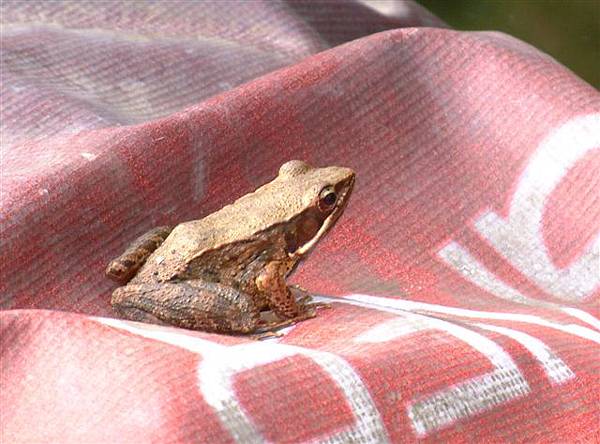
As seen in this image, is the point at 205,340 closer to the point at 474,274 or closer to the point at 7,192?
the point at 7,192

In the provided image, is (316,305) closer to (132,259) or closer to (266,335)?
(266,335)

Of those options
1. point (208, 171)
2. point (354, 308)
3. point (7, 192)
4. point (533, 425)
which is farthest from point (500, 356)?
point (7, 192)

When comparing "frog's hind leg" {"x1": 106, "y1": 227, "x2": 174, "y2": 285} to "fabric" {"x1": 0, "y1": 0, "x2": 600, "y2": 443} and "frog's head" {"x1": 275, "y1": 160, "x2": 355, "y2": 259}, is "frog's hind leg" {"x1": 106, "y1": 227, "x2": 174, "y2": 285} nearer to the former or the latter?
"fabric" {"x1": 0, "y1": 0, "x2": 600, "y2": 443}

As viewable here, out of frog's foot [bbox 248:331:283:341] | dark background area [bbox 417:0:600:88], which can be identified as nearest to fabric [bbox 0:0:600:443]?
frog's foot [bbox 248:331:283:341]

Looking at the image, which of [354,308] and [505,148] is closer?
[354,308]

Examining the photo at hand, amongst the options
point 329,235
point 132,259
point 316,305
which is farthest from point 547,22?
point 132,259

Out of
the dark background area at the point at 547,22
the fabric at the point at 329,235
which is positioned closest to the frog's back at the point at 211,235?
the fabric at the point at 329,235
